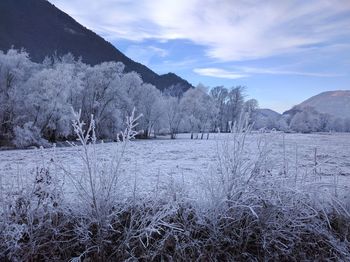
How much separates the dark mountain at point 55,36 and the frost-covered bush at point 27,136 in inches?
2340

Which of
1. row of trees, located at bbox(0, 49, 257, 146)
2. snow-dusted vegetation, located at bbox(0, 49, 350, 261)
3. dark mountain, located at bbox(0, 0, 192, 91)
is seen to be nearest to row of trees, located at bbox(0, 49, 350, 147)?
row of trees, located at bbox(0, 49, 257, 146)

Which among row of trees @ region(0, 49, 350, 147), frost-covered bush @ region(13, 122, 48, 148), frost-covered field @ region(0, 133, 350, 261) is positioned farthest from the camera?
row of trees @ region(0, 49, 350, 147)

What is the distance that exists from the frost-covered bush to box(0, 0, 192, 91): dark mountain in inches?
2340

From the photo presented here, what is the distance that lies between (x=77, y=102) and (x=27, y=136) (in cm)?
1290

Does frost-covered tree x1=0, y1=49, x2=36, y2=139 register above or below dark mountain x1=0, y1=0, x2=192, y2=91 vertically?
below

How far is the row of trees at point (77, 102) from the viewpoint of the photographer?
3106cm

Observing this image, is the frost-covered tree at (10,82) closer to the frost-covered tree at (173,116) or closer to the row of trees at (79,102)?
the row of trees at (79,102)

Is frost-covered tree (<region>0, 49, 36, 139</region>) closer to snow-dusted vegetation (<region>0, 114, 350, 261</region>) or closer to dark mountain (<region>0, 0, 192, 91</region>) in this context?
snow-dusted vegetation (<region>0, 114, 350, 261</region>)

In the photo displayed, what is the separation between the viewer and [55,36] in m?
117

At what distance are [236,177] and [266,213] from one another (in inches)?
28.5

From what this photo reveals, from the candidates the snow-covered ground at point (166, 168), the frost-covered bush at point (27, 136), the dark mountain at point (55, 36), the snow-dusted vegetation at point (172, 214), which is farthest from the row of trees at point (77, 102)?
the dark mountain at point (55, 36)

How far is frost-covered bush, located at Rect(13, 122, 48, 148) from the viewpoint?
28.1 m

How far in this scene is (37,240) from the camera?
459 centimetres

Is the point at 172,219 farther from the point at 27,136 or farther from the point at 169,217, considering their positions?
the point at 27,136
